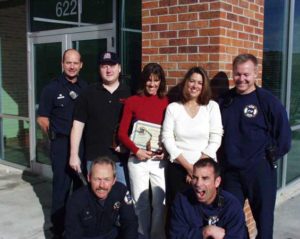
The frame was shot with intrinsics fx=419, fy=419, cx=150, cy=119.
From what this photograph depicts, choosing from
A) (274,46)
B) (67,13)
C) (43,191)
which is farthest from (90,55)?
(274,46)

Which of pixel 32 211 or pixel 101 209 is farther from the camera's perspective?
pixel 32 211

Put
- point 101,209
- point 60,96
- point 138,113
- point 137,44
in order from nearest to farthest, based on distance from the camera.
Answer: point 101,209
point 138,113
point 60,96
point 137,44

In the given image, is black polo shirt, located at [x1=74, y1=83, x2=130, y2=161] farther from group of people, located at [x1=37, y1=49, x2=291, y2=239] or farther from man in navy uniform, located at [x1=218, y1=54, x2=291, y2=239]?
man in navy uniform, located at [x1=218, y1=54, x2=291, y2=239]

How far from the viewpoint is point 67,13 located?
590 centimetres

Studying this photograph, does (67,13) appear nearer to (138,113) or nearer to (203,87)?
(138,113)

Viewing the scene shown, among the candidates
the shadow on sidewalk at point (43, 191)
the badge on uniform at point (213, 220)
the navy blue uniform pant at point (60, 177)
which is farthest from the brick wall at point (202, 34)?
the shadow on sidewalk at point (43, 191)

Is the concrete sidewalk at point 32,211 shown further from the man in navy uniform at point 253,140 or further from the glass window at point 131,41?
the glass window at point 131,41

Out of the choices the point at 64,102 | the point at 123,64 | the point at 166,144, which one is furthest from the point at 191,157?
the point at 123,64

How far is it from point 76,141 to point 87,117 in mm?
232

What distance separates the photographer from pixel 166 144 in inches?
131

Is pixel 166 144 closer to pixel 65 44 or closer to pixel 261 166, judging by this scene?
pixel 261 166

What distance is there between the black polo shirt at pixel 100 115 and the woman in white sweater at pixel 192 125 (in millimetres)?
501

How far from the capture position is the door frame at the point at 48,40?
17.3 ft

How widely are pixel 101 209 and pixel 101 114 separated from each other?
870 mm
